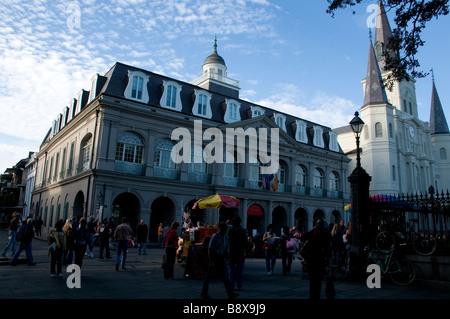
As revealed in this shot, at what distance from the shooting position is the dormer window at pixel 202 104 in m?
25.6

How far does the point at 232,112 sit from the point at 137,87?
27.9 feet

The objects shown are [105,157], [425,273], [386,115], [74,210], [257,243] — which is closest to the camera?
[425,273]

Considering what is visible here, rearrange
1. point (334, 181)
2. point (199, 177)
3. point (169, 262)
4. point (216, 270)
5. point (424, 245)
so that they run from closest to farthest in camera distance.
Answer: point (216, 270) → point (424, 245) → point (169, 262) → point (199, 177) → point (334, 181)

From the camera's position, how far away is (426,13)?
8.97 meters

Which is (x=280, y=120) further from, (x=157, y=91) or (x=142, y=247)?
(x=142, y=247)

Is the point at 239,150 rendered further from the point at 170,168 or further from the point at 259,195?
the point at 170,168

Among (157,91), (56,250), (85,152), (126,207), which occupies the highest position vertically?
(157,91)

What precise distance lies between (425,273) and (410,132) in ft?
143

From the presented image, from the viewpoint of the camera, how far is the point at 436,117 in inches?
2169

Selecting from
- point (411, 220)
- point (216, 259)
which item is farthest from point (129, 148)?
point (411, 220)

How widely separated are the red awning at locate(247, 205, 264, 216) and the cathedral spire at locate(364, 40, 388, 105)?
23.7 metres

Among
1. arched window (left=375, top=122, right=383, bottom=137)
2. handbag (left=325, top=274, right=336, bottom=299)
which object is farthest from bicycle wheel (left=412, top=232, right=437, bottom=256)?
arched window (left=375, top=122, right=383, bottom=137)
